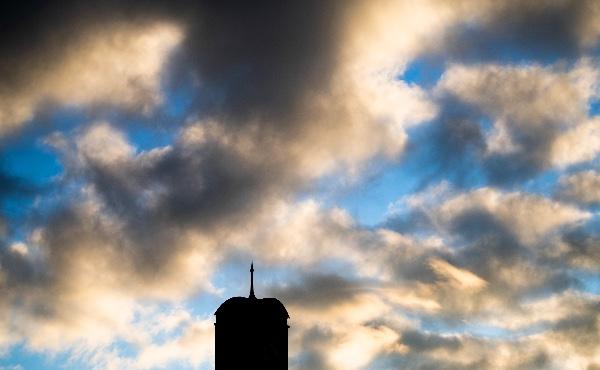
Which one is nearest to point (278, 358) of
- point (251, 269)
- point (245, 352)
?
point (245, 352)

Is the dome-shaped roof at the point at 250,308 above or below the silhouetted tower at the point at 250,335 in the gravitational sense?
above

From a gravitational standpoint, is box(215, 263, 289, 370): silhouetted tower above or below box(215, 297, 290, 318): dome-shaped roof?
below

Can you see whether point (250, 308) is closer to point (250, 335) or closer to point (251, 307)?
point (251, 307)

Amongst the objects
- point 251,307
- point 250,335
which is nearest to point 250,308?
point 251,307

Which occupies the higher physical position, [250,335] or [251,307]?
[251,307]

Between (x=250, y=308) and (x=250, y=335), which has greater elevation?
(x=250, y=308)

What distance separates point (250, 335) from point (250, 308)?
211cm

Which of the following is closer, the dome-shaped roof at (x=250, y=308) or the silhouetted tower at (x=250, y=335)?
the silhouetted tower at (x=250, y=335)

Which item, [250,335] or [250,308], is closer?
[250,335]

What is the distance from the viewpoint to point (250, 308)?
5216 centimetres

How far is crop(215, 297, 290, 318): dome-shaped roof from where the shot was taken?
52.1 meters

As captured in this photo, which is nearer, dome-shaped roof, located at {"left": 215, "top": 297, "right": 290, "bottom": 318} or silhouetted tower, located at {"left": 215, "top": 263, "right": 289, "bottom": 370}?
silhouetted tower, located at {"left": 215, "top": 263, "right": 289, "bottom": 370}

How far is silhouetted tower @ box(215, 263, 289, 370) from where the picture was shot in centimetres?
5078

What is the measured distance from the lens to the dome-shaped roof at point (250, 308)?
52062mm
